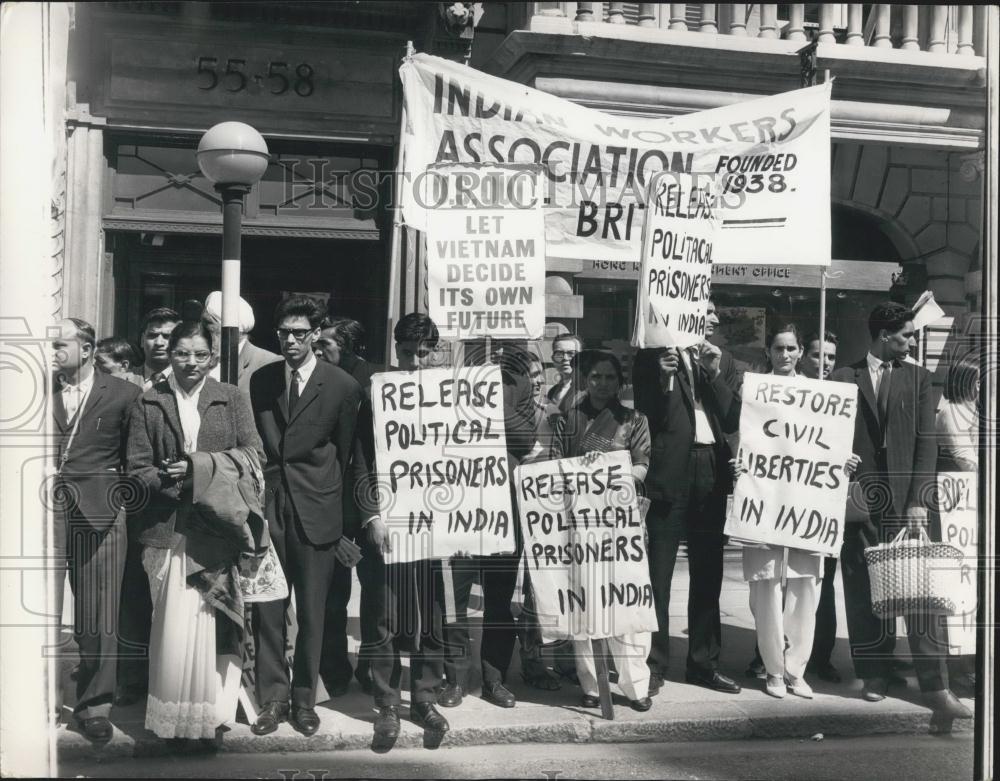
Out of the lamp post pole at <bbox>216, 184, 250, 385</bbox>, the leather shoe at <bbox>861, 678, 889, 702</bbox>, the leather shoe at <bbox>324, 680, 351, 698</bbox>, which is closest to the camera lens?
the lamp post pole at <bbox>216, 184, 250, 385</bbox>

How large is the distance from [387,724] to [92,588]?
1642mm

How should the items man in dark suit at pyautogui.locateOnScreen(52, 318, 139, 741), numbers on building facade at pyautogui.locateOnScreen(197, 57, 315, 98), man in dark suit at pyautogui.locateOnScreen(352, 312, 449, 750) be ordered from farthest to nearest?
numbers on building facade at pyautogui.locateOnScreen(197, 57, 315, 98), man in dark suit at pyautogui.locateOnScreen(352, 312, 449, 750), man in dark suit at pyautogui.locateOnScreen(52, 318, 139, 741)

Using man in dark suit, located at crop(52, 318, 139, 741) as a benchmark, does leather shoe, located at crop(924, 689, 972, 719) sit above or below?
below

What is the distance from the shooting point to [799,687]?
6.07 metres

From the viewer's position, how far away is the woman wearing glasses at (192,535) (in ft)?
16.5

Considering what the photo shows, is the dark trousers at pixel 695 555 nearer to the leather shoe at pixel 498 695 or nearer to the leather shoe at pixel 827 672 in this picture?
the leather shoe at pixel 827 672

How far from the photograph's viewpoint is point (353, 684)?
6180 mm

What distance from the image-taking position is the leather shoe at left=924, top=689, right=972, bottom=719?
19.2 feet

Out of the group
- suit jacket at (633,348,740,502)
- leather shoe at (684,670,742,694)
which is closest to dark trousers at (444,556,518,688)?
suit jacket at (633,348,740,502)

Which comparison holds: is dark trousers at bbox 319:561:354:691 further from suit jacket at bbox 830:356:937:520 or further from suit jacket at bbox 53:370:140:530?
suit jacket at bbox 830:356:937:520

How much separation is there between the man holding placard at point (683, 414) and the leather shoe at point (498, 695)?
0.81 m

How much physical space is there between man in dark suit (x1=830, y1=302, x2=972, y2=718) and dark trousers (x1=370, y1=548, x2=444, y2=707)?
98.9 inches

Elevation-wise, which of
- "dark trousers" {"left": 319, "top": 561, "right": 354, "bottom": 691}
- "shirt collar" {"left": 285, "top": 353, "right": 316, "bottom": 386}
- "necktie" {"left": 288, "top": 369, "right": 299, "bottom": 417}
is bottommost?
"dark trousers" {"left": 319, "top": 561, "right": 354, "bottom": 691}

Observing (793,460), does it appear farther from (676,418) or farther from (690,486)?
(676,418)
